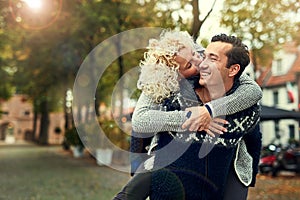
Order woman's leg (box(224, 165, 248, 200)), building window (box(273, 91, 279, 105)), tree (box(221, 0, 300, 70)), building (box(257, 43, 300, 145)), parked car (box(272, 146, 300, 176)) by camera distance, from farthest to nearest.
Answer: building window (box(273, 91, 279, 105))
building (box(257, 43, 300, 145))
parked car (box(272, 146, 300, 176))
tree (box(221, 0, 300, 70))
woman's leg (box(224, 165, 248, 200))

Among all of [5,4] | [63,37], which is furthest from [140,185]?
[63,37]

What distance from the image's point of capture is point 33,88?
37.2 meters

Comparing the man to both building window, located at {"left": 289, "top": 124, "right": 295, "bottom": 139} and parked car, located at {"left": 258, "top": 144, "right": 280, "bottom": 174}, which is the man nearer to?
parked car, located at {"left": 258, "top": 144, "right": 280, "bottom": 174}

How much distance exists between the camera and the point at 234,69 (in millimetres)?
2594

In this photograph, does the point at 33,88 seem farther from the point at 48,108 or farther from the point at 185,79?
the point at 185,79

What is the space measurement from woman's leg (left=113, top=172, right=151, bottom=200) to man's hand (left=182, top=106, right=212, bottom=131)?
0.30m

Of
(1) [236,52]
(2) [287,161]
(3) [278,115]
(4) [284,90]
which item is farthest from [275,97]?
(1) [236,52]

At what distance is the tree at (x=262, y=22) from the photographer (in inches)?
580

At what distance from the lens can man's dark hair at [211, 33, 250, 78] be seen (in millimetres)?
2564

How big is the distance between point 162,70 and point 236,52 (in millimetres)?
358

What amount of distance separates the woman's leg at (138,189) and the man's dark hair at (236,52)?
0.65 metres

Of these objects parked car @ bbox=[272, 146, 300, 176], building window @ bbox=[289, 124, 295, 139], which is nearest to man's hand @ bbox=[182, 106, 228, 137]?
parked car @ bbox=[272, 146, 300, 176]

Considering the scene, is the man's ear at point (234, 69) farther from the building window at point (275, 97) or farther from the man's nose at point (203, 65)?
the building window at point (275, 97)

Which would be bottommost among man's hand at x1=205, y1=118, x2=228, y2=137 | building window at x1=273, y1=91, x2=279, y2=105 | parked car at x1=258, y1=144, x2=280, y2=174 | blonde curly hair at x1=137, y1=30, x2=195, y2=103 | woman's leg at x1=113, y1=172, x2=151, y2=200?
parked car at x1=258, y1=144, x2=280, y2=174
